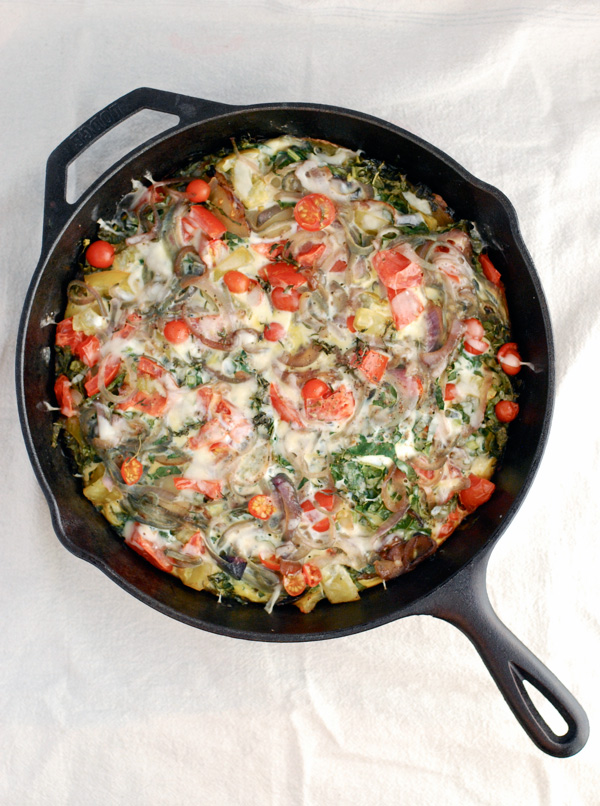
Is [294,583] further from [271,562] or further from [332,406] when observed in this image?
[332,406]

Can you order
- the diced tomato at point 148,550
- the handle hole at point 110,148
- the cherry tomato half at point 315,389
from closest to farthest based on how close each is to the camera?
the cherry tomato half at point 315,389
the diced tomato at point 148,550
the handle hole at point 110,148

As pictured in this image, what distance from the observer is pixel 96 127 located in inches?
130

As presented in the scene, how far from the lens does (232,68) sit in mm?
4059

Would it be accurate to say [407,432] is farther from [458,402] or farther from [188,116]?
[188,116]

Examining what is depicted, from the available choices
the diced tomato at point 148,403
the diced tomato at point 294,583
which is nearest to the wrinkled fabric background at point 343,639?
the diced tomato at point 294,583

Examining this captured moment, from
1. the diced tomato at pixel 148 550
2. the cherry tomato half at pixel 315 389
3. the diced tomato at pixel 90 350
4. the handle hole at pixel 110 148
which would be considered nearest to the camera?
the cherry tomato half at pixel 315 389

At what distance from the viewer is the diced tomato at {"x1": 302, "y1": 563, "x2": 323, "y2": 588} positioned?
11.9 ft

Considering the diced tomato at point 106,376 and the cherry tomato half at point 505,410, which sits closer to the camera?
the diced tomato at point 106,376

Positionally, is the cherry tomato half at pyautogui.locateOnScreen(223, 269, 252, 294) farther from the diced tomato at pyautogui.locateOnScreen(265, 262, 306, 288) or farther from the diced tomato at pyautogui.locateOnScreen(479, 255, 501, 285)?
the diced tomato at pyautogui.locateOnScreen(479, 255, 501, 285)

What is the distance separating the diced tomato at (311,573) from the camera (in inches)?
142

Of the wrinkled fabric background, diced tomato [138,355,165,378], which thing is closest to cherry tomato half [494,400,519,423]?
the wrinkled fabric background

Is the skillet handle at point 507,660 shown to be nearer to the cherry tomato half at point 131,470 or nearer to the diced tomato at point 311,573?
the diced tomato at point 311,573

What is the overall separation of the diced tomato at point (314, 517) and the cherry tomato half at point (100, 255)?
155 centimetres

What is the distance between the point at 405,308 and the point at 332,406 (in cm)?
60
